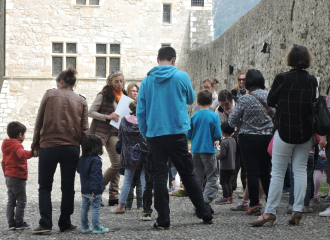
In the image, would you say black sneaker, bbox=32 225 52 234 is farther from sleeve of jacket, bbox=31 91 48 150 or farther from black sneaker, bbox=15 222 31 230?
sleeve of jacket, bbox=31 91 48 150

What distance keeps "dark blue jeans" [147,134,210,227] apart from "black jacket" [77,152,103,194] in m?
0.51

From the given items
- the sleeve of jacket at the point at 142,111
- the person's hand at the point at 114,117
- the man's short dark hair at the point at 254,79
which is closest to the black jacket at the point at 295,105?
the man's short dark hair at the point at 254,79

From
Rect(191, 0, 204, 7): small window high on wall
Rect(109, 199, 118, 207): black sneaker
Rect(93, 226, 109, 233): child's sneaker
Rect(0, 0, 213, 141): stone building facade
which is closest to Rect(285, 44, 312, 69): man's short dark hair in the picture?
Rect(93, 226, 109, 233): child's sneaker

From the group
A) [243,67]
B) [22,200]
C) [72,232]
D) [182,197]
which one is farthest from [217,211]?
[243,67]

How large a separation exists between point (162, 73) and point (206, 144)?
121 cm

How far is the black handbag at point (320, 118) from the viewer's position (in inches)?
151

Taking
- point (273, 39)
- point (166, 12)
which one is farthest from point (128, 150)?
point (166, 12)

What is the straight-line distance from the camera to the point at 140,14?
68.5 ft

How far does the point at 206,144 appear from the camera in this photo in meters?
4.92

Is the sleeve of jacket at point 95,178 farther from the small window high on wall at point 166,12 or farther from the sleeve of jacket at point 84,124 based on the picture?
the small window high on wall at point 166,12

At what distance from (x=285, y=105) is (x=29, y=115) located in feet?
58.3

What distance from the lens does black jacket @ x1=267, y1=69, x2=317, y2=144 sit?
3.89 m

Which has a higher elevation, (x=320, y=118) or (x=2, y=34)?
(x=2, y=34)

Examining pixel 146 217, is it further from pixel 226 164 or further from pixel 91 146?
pixel 226 164
